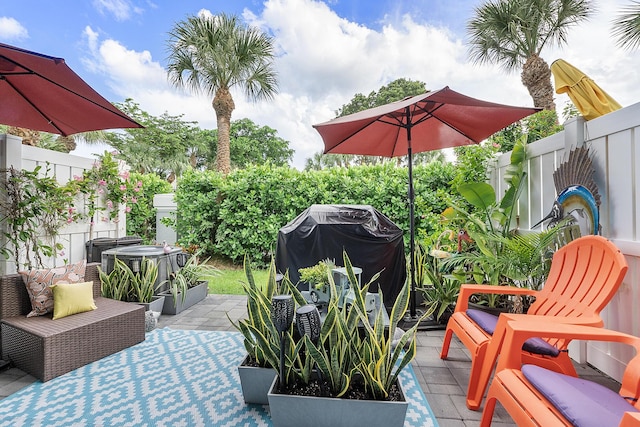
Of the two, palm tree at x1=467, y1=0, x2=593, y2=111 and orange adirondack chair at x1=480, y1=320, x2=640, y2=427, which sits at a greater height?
palm tree at x1=467, y1=0, x2=593, y2=111

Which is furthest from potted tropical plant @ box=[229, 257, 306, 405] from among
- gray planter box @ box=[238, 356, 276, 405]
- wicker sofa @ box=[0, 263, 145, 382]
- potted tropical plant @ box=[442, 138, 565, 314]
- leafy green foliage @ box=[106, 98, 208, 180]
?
leafy green foliage @ box=[106, 98, 208, 180]

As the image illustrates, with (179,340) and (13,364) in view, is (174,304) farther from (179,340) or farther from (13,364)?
(13,364)

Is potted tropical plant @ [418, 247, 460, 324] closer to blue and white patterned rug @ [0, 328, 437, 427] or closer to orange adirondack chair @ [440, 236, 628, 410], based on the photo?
orange adirondack chair @ [440, 236, 628, 410]

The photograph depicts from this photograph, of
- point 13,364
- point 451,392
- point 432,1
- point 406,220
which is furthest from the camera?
point 432,1

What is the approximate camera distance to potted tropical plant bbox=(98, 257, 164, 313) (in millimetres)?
3643

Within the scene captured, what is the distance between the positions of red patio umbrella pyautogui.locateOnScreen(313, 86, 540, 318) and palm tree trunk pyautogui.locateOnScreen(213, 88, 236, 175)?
6429mm

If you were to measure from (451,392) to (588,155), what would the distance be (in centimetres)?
217

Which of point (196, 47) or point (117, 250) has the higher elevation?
point (196, 47)

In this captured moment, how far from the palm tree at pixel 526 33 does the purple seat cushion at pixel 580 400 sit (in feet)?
29.9

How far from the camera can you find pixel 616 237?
7.84 feet

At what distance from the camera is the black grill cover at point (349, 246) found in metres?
3.96

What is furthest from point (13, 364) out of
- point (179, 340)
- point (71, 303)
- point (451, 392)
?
point (451, 392)

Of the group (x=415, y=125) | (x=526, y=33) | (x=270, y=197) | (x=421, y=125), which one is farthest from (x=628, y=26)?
(x=270, y=197)

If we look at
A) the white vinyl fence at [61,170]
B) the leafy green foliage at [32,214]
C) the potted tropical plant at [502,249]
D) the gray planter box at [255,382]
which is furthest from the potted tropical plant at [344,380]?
the white vinyl fence at [61,170]
